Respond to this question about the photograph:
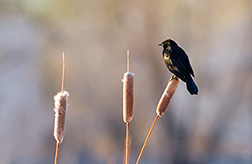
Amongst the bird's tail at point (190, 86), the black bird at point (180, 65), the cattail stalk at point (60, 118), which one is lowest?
the cattail stalk at point (60, 118)

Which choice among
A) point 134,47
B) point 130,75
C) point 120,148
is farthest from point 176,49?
point 120,148

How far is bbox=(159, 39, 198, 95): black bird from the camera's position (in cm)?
83

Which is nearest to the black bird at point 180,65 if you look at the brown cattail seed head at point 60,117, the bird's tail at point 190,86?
the bird's tail at point 190,86

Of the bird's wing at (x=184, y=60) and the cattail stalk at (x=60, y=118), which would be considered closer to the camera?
the cattail stalk at (x=60, y=118)

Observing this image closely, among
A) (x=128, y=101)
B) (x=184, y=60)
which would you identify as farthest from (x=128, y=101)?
(x=184, y=60)

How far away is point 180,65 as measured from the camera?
2.86 ft

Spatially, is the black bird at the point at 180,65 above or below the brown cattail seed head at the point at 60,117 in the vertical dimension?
above

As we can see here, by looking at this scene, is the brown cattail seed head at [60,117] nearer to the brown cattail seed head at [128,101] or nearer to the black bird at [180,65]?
the brown cattail seed head at [128,101]

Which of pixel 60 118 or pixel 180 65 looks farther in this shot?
pixel 180 65

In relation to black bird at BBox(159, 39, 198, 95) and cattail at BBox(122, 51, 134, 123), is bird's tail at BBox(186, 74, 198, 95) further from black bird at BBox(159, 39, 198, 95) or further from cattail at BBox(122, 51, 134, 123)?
cattail at BBox(122, 51, 134, 123)

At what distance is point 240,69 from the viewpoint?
3.30 m

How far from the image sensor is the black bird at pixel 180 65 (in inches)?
32.9

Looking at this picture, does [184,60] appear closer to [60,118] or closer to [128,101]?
[128,101]

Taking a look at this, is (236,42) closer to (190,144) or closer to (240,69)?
(240,69)
